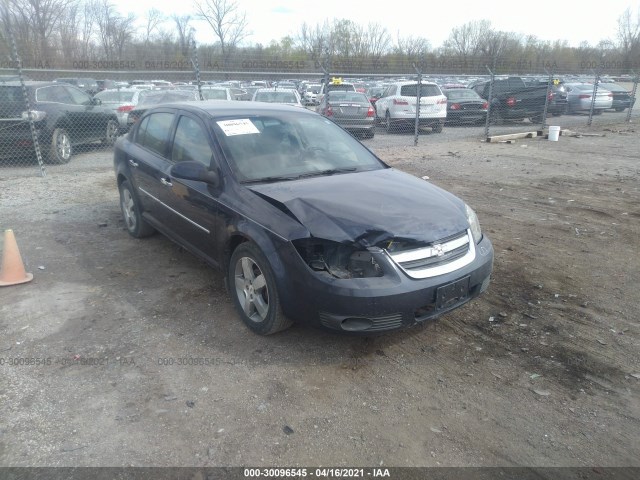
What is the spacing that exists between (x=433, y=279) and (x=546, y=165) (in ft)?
27.9

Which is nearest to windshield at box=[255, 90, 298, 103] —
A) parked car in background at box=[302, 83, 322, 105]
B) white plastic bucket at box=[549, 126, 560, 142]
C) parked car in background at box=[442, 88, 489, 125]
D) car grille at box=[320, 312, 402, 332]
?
parked car in background at box=[302, 83, 322, 105]

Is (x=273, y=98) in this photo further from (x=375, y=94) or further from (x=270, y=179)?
(x=270, y=179)

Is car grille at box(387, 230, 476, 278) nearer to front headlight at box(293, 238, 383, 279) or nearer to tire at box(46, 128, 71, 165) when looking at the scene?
front headlight at box(293, 238, 383, 279)

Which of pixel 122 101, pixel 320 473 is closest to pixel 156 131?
pixel 320 473

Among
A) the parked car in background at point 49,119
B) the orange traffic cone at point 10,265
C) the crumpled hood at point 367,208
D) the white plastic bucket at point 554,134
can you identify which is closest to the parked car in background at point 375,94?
the white plastic bucket at point 554,134

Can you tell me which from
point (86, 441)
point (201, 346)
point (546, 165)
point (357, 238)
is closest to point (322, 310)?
point (357, 238)

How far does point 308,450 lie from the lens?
261cm

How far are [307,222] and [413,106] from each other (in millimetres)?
13360

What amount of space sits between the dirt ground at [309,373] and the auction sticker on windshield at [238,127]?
1.43m

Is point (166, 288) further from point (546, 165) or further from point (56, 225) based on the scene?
point (546, 165)

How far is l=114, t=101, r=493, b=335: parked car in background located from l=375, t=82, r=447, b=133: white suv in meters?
11.5

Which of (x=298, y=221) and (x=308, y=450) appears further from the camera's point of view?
(x=298, y=221)

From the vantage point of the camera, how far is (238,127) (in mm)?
4262

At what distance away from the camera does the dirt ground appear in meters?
2.63
